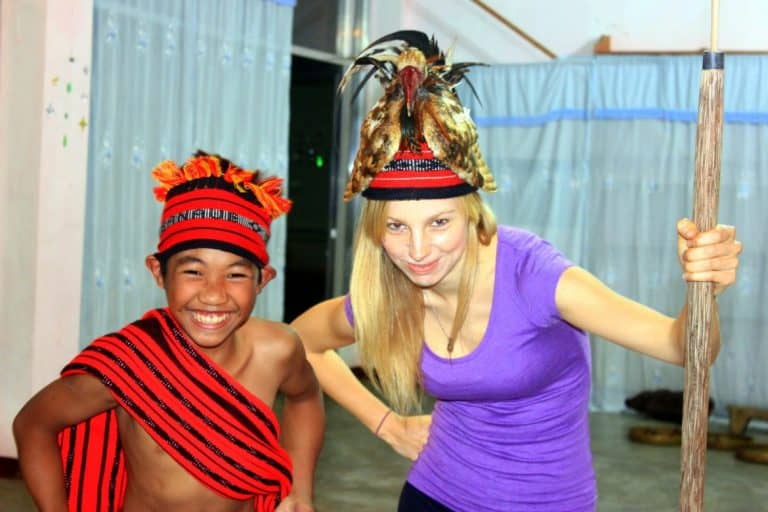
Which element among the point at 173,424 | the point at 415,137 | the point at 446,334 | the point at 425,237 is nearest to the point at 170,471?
the point at 173,424

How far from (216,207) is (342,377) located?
1.97 feet

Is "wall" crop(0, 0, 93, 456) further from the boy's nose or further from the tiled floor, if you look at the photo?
the boy's nose

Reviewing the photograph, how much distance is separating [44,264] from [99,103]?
0.93 meters

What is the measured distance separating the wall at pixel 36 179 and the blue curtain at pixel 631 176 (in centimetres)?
352

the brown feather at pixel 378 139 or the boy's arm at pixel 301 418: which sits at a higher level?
the brown feather at pixel 378 139

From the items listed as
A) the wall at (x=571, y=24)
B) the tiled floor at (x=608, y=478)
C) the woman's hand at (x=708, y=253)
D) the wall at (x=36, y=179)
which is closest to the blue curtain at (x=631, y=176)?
the tiled floor at (x=608, y=478)

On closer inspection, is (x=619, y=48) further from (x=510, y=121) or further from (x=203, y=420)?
(x=203, y=420)

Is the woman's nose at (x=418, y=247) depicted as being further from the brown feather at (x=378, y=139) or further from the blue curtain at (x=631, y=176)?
the blue curtain at (x=631, y=176)

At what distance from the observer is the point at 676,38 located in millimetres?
7938

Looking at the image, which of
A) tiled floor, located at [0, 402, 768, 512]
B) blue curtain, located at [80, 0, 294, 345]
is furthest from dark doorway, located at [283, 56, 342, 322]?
tiled floor, located at [0, 402, 768, 512]

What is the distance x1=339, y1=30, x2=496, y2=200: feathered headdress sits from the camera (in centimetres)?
195

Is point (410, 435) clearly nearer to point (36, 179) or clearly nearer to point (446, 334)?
point (446, 334)

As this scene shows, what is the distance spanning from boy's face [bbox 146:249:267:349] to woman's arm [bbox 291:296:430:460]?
28cm

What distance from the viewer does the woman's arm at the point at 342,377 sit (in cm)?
232
